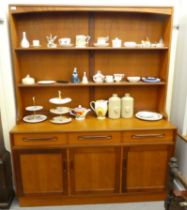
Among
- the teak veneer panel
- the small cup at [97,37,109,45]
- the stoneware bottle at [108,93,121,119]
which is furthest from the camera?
the stoneware bottle at [108,93,121,119]

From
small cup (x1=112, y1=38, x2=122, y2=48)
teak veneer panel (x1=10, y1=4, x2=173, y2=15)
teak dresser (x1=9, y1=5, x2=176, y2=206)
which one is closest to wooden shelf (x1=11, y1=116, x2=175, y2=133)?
teak dresser (x1=9, y1=5, x2=176, y2=206)

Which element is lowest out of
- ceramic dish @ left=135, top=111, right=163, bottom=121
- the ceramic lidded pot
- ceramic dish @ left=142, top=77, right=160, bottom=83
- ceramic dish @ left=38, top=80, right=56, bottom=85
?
ceramic dish @ left=135, top=111, right=163, bottom=121

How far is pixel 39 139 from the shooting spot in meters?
2.19

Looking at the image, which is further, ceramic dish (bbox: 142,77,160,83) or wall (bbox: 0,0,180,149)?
ceramic dish (bbox: 142,77,160,83)

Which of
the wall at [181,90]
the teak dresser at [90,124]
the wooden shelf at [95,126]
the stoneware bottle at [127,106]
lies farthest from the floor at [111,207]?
the stoneware bottle at [127,106]

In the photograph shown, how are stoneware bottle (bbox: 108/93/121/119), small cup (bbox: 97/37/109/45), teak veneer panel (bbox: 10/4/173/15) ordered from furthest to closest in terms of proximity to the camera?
stoneware bottle (bbox: 108/93/121/119) → small cup (bbox: 97/37/109/45) → teak veneer panel (bbox: 10/4/173/15)

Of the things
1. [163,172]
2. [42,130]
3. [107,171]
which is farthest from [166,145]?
[42,130]

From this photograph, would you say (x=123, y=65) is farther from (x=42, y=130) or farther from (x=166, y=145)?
(x=42, y=130)

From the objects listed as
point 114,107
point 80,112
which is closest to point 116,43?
point 114,107

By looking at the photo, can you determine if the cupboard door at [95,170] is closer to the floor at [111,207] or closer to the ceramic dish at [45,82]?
the floor at [111,207]

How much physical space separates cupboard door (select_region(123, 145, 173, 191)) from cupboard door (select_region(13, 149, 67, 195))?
65cm

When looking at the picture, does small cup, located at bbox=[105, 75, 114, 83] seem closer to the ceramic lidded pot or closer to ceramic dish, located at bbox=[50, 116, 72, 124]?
the ceramic lidded pot

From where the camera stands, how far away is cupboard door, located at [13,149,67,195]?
2215 mm

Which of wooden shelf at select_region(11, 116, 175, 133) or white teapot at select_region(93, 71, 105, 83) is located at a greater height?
white teapot at select_region(93, 71, 105, 83)
